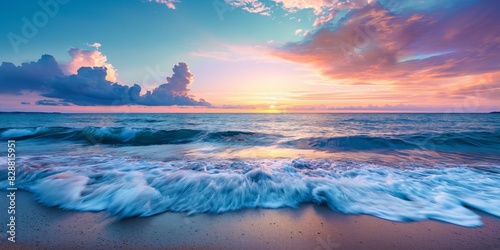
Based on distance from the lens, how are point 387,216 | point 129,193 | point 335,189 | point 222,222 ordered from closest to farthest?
point 222,222, point 387,216, point 129,193, point 335,189

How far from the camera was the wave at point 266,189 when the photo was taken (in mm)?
4020

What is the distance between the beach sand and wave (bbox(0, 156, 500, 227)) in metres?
0.25

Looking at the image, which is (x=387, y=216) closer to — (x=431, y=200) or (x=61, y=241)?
(x=431, y=200)

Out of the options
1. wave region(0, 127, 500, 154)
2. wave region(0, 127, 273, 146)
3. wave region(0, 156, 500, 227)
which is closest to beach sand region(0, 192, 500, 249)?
wave region(0, 156, 500, 227)

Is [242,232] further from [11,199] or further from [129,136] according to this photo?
[129,136]

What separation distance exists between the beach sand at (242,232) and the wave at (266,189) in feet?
0.84

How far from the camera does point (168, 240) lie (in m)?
3.03

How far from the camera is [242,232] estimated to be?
3.26 metres

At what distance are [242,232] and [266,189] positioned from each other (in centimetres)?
165

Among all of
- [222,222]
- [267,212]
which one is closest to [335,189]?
[267,212]

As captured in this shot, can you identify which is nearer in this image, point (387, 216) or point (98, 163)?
point (387, 216)

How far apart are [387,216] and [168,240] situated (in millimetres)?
3478

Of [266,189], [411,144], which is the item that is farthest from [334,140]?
[266,189]

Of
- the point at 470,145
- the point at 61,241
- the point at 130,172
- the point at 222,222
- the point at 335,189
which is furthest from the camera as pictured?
the point at 470,145
